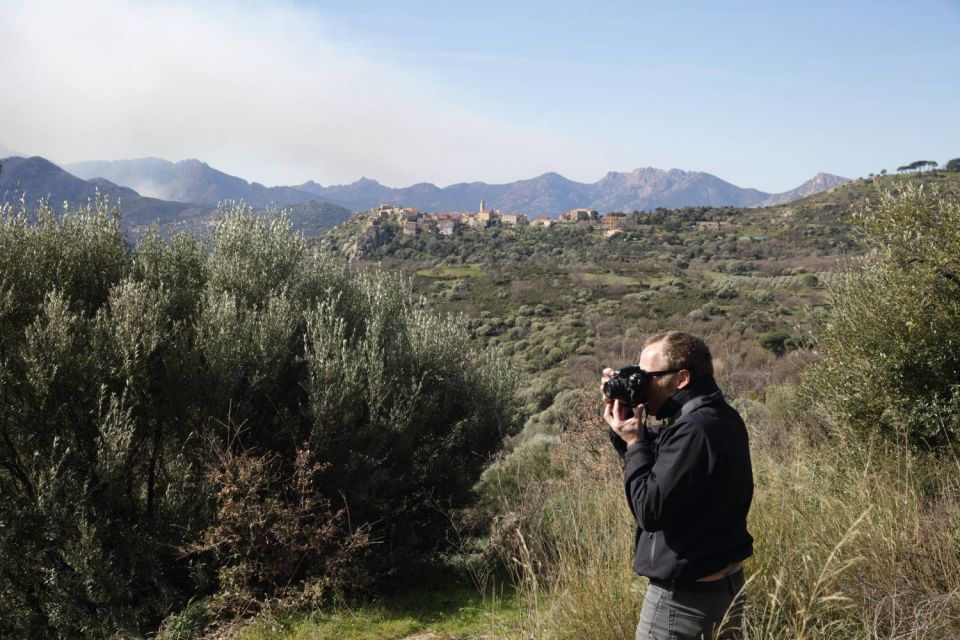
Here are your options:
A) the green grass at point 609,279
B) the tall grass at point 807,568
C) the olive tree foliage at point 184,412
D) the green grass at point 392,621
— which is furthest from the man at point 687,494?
the green grass at point 609,279

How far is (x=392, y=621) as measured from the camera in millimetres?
6027

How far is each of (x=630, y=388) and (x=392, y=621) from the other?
4.64 m

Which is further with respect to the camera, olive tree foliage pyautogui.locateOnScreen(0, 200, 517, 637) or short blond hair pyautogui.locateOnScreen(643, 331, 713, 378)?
olive tree foliage pyautogui.locateOnScreen(0, 200, 517, 637)

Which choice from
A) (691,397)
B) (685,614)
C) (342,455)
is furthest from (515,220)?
(685,614)

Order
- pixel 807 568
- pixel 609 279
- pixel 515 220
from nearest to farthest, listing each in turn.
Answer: pixel 807 568
pixel 609 279
pixel 515 220

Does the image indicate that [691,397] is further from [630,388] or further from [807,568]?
[807,568]

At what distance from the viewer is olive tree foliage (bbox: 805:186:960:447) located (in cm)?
745

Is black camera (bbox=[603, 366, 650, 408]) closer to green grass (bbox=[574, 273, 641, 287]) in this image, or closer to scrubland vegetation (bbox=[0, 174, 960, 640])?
scrubland vegetation (bbox=[0, 174, 960, 640])

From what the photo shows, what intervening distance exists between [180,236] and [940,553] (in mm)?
8838

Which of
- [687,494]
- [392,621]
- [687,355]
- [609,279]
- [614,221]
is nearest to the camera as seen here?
[687,494]

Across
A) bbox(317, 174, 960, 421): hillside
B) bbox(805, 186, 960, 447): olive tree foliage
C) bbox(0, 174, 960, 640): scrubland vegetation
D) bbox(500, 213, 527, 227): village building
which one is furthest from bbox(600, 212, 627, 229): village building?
bbox(0, 174, 960, 640): scrubland vegetation

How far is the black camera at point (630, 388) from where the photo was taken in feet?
8.30

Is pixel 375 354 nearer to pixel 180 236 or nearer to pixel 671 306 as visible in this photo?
pixel 180 236

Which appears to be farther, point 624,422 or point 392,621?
point 392,621
